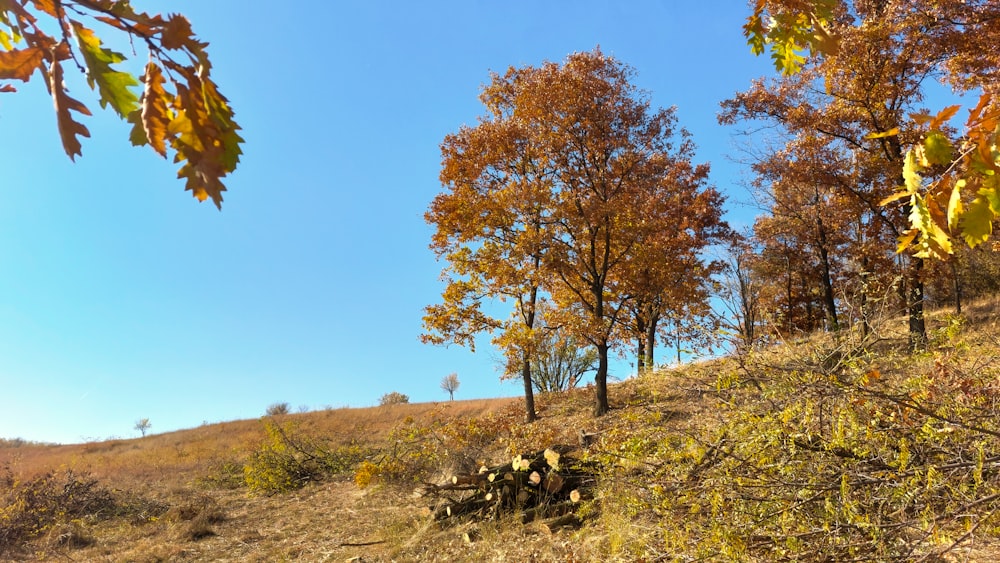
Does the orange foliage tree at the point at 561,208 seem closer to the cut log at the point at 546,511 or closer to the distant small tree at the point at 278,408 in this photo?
the cut log at the point at 546,511

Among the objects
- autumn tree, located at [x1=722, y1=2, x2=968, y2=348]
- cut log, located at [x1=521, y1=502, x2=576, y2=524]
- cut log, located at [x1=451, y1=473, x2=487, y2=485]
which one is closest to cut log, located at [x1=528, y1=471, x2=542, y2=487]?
cut log, located at [x1=521, y1=502, x2=576, y2=524]

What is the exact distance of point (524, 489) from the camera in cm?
732

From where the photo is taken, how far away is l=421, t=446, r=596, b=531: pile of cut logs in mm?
6902

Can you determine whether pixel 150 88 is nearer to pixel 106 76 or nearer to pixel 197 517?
pixel 106 76

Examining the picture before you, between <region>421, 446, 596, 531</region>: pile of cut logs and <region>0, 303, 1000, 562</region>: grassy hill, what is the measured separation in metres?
0.11

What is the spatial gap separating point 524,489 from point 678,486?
3.77 meters

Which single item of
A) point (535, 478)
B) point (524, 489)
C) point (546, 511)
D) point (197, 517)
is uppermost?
point (535, 478)


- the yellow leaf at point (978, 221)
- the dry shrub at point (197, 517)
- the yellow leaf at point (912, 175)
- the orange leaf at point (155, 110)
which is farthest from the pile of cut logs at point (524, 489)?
the orange leaf at point (155, 110)

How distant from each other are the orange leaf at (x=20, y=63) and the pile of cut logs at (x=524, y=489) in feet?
21.7

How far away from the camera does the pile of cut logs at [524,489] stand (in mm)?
6902

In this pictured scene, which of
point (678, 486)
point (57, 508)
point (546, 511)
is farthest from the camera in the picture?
point (57, 508)

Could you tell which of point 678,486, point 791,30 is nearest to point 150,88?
point 791,30

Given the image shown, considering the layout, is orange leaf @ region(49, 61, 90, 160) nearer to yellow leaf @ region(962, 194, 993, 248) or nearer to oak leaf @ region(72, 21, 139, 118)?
oak leaf @ region(72, 21, 139, 118)

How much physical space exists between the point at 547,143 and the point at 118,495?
12874 mm
